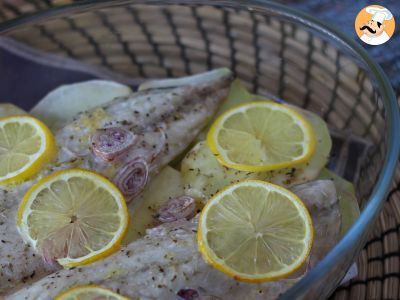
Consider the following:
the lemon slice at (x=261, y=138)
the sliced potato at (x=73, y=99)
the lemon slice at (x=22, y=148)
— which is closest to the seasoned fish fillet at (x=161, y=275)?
the lemon slice at (x=261, y=138)

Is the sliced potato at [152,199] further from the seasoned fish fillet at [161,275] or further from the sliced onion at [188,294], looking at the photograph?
the sliced onion at [188,294]

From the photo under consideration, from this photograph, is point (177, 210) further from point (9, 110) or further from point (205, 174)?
point (9, 110)

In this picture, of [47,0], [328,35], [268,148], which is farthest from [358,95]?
[47,0]

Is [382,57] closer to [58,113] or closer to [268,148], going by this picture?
[268,148]

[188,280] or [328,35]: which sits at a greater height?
[328,35]

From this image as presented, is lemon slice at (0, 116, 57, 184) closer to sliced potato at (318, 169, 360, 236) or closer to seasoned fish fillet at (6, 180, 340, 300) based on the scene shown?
seasoned fish fillet at (6, 180, 340, 300)

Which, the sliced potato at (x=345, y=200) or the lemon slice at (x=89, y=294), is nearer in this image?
the lemon slice at (x=89, y=294)

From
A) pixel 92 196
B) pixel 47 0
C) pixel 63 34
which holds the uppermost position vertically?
pixel 47 0
